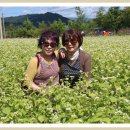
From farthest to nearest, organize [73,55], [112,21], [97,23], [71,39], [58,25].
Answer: [112,21] < [97,23] < [58,25] < [73,55] < [71,39]

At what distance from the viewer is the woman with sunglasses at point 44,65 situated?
3.95 meters

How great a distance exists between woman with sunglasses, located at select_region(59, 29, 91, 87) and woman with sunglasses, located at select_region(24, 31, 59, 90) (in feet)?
0.34

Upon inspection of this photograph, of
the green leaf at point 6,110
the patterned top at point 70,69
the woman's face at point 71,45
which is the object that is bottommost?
the green leaf at point 6,110

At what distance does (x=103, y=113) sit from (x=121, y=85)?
3.01ft

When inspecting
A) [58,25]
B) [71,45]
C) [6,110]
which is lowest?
[6,110]

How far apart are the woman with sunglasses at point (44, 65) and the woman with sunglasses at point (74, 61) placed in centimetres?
10

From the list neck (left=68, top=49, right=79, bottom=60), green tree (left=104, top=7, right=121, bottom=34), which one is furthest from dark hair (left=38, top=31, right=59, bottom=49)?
green tree (left=104, top=7, right=121, bottom=34)

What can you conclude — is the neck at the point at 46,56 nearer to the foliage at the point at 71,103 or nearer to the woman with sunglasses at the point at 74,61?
the woman with sunglasses at the point at 74,61

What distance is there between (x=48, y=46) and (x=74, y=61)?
0.40 metres

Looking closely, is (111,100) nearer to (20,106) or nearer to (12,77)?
(20,106)

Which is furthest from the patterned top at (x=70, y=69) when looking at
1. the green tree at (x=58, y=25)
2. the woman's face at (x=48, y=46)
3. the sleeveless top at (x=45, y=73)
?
the green tree at (x=58, y=25)

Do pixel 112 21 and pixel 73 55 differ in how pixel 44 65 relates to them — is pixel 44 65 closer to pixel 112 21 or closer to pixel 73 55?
pixel 73 55

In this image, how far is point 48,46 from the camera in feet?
13.0

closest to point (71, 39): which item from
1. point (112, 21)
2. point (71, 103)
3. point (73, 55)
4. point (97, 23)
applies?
point (73, 55)
